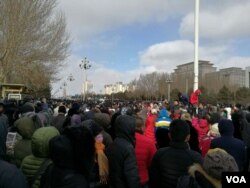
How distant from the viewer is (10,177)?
124 inches

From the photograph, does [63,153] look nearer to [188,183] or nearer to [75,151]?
[75,151]

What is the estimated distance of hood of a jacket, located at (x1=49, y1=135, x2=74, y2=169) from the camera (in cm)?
363

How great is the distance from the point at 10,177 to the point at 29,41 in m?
27.4

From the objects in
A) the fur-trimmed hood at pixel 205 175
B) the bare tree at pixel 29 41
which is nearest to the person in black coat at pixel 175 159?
the fur-trimmed hood at pixel 205 175

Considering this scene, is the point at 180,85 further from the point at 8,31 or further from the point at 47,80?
the point at 8,31

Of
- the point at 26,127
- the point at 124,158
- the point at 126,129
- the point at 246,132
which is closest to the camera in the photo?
the point at 124,158

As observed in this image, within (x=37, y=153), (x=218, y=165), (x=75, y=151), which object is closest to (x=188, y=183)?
(x=218, y=165)

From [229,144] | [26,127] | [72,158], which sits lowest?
[229,144]

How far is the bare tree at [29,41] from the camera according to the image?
28.0m

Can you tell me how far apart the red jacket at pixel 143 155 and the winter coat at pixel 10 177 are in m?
2.42

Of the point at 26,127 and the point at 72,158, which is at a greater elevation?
the point at 26,127

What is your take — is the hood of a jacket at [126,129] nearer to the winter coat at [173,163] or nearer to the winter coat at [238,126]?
the winter coat at [173,163]

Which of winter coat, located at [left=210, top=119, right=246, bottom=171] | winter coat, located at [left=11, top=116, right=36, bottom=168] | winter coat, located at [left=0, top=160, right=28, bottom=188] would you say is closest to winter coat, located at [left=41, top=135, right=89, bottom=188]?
winter coat, located at [left=0, top=160, right=28, bottom=188]

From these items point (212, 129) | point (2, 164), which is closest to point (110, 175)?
point (2, 164)
